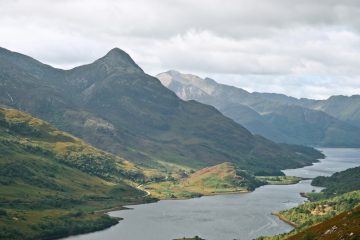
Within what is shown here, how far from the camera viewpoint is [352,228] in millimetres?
166250

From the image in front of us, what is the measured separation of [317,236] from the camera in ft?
614

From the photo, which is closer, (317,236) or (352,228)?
(352,228)

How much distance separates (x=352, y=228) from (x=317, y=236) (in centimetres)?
2256
